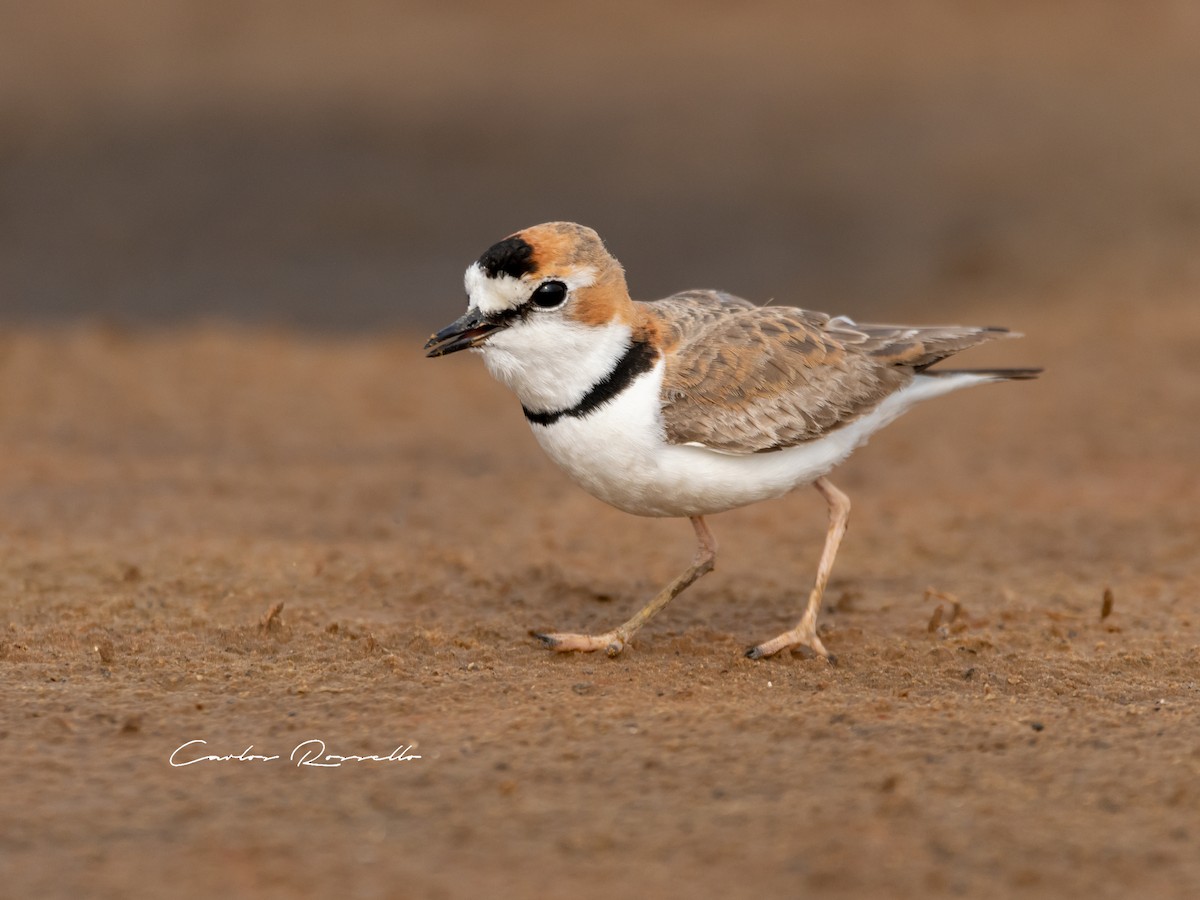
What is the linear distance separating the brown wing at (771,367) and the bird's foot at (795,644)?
0.89 metres

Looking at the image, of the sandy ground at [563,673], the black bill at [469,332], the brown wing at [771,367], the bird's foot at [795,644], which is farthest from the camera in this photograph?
the bird's foot at [795,644]

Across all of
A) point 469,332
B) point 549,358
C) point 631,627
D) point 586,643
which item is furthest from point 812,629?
point 469,332

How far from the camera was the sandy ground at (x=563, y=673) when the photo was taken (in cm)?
440

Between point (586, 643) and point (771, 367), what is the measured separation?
154 centimetres

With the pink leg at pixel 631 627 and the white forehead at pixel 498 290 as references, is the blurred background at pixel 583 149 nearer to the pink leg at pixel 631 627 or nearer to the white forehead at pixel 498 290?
the pink leg at pixel 631 627

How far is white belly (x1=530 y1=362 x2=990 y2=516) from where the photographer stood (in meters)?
5.95

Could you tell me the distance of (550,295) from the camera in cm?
599

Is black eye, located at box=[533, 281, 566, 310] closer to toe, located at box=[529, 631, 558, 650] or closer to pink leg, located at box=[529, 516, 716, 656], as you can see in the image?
pink leg, located at box=[529, 516, 716, 656]

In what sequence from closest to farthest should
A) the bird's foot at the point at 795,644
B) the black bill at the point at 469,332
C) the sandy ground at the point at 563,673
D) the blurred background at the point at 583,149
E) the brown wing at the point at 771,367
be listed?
1. the sandy ground at the point at 563,673
2. the black bill at the point at 469,332
3. the brown wing at the point at 771,367
4. the bird's foot at the point at 795,644
5. the blurred background at the point at 583,149

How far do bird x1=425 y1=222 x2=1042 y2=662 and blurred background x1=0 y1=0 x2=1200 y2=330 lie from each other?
10.4 m

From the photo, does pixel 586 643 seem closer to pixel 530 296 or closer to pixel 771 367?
pixel 771 367

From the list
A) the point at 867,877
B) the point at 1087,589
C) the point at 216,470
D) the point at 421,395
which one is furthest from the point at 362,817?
the point at 421,395

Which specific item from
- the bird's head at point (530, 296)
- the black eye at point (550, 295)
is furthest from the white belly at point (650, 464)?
the black eye at point (550, 295)

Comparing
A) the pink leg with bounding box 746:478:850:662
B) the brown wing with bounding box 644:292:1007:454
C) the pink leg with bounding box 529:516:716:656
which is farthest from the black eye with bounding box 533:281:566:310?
the pink leg with bounding box 746:478:850:662
